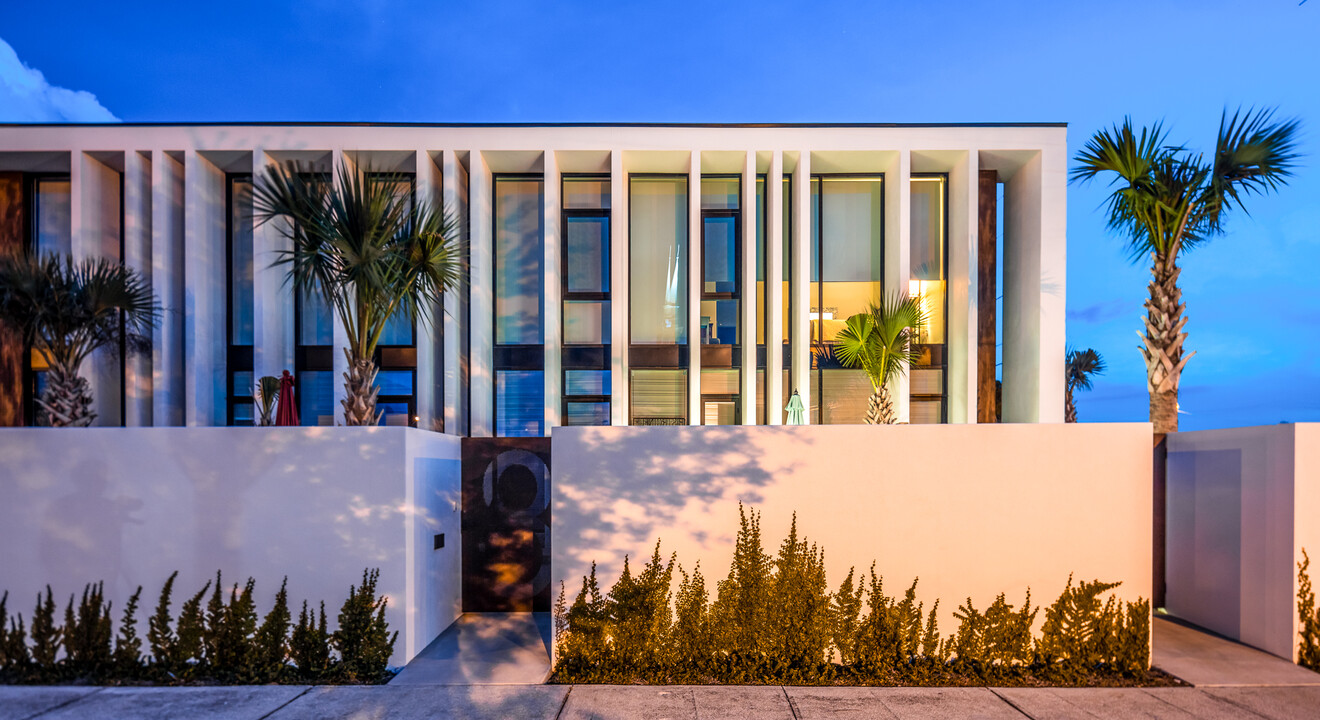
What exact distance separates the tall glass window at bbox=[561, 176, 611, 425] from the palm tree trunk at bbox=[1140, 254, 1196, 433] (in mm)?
7172

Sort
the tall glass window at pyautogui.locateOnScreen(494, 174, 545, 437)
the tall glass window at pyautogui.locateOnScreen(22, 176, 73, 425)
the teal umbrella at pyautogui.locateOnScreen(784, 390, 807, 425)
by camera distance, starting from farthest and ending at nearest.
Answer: the tall glass window at pyautogui.locateOnScreen(494, 174, 545, 437) → the tall glass window at pyautogui.locateOnScreen(22, 176, 73, 425) → the teal umbrella at pyautogui.locateOnScreen(784, 390, 807, 425)

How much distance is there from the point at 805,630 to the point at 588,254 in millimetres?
6804

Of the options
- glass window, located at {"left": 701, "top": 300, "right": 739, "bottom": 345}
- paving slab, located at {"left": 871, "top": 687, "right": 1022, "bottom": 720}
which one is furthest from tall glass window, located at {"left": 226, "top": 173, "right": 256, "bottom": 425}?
paving slab, located at {"left": 871, "top": 687, "right": 1022, "bottom": 720}

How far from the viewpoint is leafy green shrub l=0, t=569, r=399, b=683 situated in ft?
18.4

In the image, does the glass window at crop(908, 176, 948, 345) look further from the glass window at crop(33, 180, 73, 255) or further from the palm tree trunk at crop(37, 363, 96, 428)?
the glass window at crop(33, 180, 73, 255)

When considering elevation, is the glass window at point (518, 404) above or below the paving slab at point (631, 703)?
above

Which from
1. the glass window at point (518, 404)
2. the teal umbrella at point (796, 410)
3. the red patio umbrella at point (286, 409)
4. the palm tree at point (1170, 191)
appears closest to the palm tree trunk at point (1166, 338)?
the palm tree at point (1170, 191)

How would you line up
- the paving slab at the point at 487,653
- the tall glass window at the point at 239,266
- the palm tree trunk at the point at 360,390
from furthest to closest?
the tall glass window at the point at 239,266
the palm tree trunk at the point at 360,390
the paving slab at the point at 487,653

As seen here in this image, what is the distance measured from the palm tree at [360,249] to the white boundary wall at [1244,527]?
7.79m

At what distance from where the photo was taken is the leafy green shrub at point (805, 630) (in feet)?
18.6

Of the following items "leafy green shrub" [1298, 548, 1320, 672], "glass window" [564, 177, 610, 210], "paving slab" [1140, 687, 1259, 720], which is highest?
"glass window" [564, 177, 610, 210]

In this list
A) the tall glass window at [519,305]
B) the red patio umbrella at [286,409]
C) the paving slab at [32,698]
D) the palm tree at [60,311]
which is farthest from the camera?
the tall glass window at [519,305]

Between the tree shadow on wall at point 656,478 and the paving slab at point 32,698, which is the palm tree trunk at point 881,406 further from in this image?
the paving slab at point 32,698

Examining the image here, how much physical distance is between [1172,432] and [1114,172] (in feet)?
10.1
